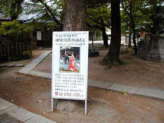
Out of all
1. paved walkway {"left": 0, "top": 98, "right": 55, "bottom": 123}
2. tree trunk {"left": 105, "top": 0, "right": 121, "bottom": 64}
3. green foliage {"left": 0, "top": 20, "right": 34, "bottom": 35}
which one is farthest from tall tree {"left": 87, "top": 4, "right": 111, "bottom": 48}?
paved walkway {"left": 0, "top": 98, "right": 55, "bottom": 123}

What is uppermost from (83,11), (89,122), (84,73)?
(83,11)

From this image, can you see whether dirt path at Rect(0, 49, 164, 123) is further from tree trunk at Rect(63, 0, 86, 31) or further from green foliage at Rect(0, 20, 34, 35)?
green foliage at Rect(0, 20, 34, 35)

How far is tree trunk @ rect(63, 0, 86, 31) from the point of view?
120 inches

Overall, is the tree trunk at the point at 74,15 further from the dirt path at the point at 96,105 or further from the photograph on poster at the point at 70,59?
the dirt path at the point at 96,105

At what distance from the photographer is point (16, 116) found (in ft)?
9.18

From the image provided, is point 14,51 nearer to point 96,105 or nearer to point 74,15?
point 74,15

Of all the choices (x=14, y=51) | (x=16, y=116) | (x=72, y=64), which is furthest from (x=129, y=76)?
(x=14, y=51)

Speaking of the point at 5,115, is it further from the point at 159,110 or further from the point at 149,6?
the point at 149,6

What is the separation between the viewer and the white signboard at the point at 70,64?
283 cm

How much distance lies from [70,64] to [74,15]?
943mm

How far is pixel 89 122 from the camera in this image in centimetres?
273

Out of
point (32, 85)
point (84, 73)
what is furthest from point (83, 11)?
point (32, 85)

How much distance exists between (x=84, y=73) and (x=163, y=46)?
23.2 ft

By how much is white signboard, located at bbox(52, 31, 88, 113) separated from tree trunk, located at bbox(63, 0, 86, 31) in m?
0.32
